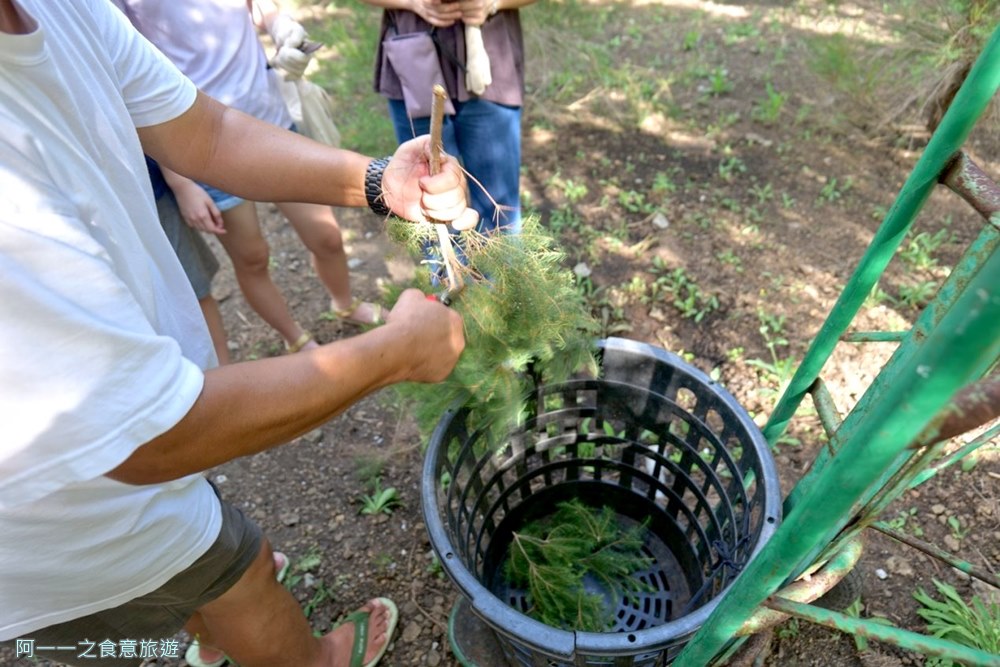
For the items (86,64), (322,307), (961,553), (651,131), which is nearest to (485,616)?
(86,64)

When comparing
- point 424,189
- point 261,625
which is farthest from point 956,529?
point 261,625

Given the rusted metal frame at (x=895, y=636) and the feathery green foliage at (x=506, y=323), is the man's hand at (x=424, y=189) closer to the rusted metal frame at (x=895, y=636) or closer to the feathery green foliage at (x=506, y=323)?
the feathery green foliage at (x=506, y=323)

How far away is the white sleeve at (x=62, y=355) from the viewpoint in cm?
78

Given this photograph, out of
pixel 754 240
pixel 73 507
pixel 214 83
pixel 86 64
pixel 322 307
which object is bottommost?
pixel 322 307

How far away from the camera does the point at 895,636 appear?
2.97 feet

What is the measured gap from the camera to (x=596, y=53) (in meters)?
4.39

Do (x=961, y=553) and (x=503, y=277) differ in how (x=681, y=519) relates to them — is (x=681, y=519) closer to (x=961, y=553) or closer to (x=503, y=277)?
(x=961, y=553)

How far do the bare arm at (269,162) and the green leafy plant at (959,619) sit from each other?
1730 millimetres

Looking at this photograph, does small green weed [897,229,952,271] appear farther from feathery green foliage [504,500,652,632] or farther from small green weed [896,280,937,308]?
feathery green foliage [504,500,652,632]

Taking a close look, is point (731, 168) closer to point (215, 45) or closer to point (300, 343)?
point (300, 343)

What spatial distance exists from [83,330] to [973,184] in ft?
4.77

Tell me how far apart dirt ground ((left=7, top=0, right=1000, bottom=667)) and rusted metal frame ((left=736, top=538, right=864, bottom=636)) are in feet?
2.74

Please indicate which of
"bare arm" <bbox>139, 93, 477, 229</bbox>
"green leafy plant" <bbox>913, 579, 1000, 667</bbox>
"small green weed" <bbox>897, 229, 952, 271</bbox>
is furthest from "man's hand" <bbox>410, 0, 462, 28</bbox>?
"green leafy plant" <bbox>913, 579, 1000, 667</bbox>

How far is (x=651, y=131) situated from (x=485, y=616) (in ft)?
11.1
